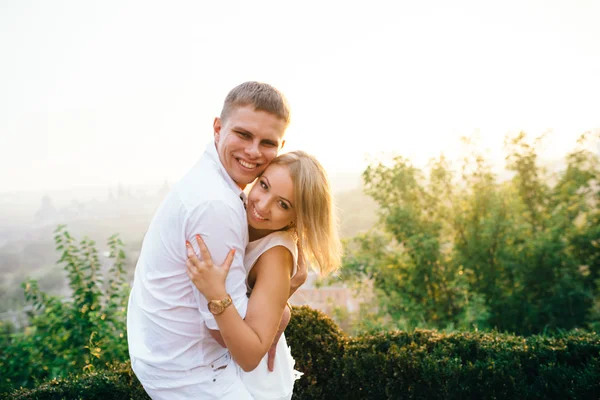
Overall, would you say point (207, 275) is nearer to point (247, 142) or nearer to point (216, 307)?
point (216, 307)

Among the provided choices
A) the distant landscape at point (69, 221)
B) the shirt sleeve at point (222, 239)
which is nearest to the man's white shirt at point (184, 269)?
the shirt sleeve at point (222, 239)

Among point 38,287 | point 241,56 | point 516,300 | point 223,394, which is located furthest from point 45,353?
point 516,300

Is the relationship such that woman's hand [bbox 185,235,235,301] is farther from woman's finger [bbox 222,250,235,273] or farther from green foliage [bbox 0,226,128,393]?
green foliage [bbox 0,226,128,393]

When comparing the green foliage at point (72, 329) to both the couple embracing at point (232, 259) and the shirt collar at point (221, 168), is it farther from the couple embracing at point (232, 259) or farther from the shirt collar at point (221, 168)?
the shirt collar at point (221, 168)

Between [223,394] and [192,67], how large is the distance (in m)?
9.08

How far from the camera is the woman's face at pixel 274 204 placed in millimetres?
2207

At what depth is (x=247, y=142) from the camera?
7.40ft

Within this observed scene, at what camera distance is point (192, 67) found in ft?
32.6

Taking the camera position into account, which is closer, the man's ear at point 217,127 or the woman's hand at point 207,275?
the woman's hand at point 207,275

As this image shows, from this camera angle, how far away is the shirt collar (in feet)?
6.72

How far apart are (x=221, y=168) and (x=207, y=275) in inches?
21.5

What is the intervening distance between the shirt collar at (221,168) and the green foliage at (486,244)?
15.1 ft

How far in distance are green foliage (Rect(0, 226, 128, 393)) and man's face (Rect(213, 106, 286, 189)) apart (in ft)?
12.1

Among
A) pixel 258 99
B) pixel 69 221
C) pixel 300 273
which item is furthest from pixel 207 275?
pixel 69 221
